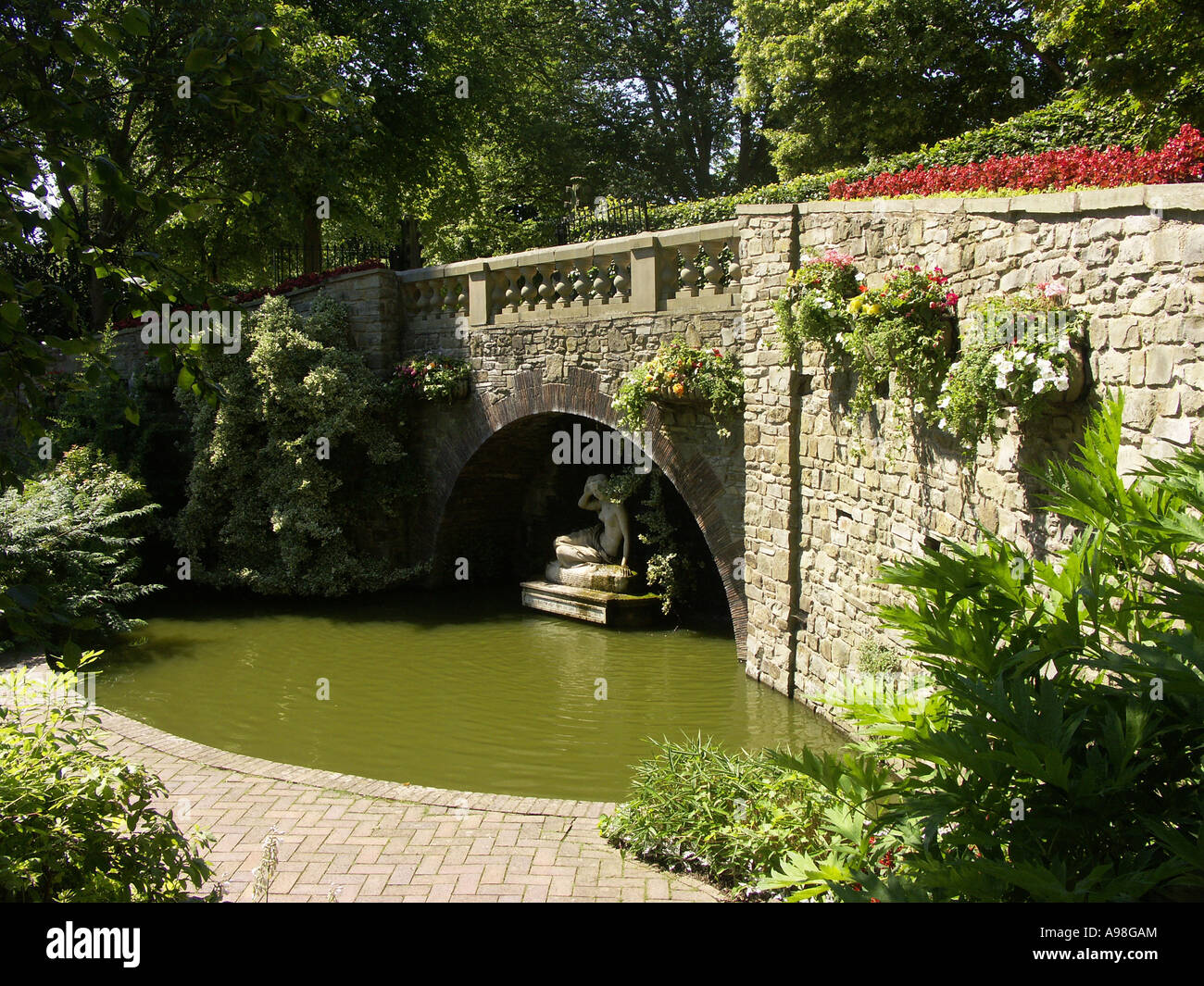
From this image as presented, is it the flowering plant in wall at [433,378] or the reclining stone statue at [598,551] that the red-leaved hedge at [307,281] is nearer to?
the flowering plant in wall at [433,378]

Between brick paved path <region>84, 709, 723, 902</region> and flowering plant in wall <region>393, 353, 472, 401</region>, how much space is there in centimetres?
726

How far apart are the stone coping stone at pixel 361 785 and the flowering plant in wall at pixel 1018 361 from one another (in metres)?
3.23

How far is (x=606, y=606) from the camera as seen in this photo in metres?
12.0

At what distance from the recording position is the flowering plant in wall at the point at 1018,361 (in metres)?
5.11

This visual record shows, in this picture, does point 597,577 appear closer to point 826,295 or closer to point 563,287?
point 563,287

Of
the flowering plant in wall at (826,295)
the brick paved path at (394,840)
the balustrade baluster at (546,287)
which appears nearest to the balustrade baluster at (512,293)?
the balustrade baluster at (546,287)

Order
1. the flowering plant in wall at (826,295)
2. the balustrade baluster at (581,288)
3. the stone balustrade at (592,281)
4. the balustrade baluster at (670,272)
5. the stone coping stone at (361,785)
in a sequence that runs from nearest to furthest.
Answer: the stone coping stone at (361,785) → the flowering plant in wall at (826,295) → the stone balustrade at (592,281) → the balustrade baluster at (670,272) → the balustrade baluster at (581,288)

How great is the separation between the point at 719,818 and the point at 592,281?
A: 790 centimetres

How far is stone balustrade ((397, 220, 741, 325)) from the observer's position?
10188 millimetres

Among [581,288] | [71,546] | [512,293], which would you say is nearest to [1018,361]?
[581,288]

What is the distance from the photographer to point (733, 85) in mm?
28531

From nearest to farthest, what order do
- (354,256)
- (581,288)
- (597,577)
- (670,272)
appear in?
(670,272) → (581,288) → (597,577) → (354,256)

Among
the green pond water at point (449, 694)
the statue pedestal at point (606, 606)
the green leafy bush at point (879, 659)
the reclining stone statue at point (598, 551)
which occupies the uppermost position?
the reclining stone statue at point (598, 551)
